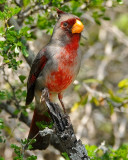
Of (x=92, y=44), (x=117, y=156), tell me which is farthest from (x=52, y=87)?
(x=92, y=44)

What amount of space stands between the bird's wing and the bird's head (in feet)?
0.75

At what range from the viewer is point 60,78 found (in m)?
3.42

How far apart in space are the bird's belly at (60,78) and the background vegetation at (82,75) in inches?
11.1

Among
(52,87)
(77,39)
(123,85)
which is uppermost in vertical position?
(123,85)

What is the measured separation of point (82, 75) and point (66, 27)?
9.87 feet

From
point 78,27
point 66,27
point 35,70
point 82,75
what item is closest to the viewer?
point 78,27

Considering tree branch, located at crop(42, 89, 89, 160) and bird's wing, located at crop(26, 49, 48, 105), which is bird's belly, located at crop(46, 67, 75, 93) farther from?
tree branch, located at crop(42, 89, 89, 160)

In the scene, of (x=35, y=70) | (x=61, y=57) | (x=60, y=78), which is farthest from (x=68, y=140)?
(x=35, y=70)

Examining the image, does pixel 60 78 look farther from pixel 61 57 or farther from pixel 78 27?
pixel 78 27

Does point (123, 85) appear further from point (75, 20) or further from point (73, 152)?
point (73, 152)

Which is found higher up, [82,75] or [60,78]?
[82,75]

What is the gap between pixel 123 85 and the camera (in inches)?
185

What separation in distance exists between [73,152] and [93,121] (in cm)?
348

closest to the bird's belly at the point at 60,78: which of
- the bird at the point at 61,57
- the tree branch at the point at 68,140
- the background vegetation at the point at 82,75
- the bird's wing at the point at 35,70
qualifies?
the bird at the point at 61,57
